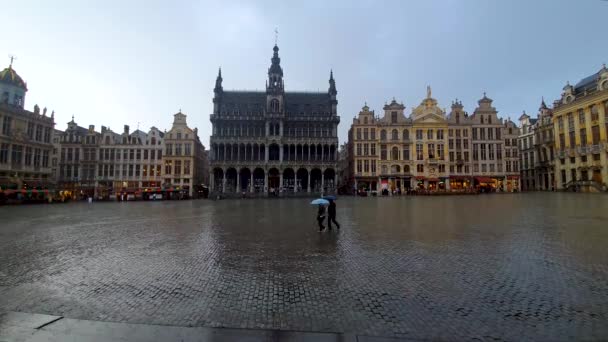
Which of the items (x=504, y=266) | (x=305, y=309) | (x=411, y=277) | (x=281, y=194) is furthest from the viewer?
(x=281, y=194)

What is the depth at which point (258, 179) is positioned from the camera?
2322 inches

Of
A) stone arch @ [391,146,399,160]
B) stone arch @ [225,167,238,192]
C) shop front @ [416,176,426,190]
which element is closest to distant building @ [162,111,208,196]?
stone arch @ [225,167,238,192]

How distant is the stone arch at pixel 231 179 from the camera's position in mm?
57412

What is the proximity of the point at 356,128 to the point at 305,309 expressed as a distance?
180 ft

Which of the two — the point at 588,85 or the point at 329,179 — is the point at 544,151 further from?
the point at 329,179

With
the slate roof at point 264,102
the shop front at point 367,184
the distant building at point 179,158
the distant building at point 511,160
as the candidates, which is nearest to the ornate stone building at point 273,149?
the slate roof at point 264,102

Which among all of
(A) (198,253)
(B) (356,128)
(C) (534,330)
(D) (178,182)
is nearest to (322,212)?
(A) (198,253)

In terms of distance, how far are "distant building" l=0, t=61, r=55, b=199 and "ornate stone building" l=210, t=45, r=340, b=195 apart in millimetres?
25930

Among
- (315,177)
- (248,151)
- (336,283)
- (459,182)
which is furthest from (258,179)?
(336,283)

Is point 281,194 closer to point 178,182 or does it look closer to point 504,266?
point 178,182

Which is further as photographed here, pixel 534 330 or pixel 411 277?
pixel 411 277

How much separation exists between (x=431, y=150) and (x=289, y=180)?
97.3ft

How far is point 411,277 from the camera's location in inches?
219

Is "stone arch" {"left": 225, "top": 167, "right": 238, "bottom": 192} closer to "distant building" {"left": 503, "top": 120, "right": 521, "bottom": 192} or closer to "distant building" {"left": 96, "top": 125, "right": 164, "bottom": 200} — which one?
"distant building" {"left": 96, "top": 125, "right": 164, "bottom": 200}
